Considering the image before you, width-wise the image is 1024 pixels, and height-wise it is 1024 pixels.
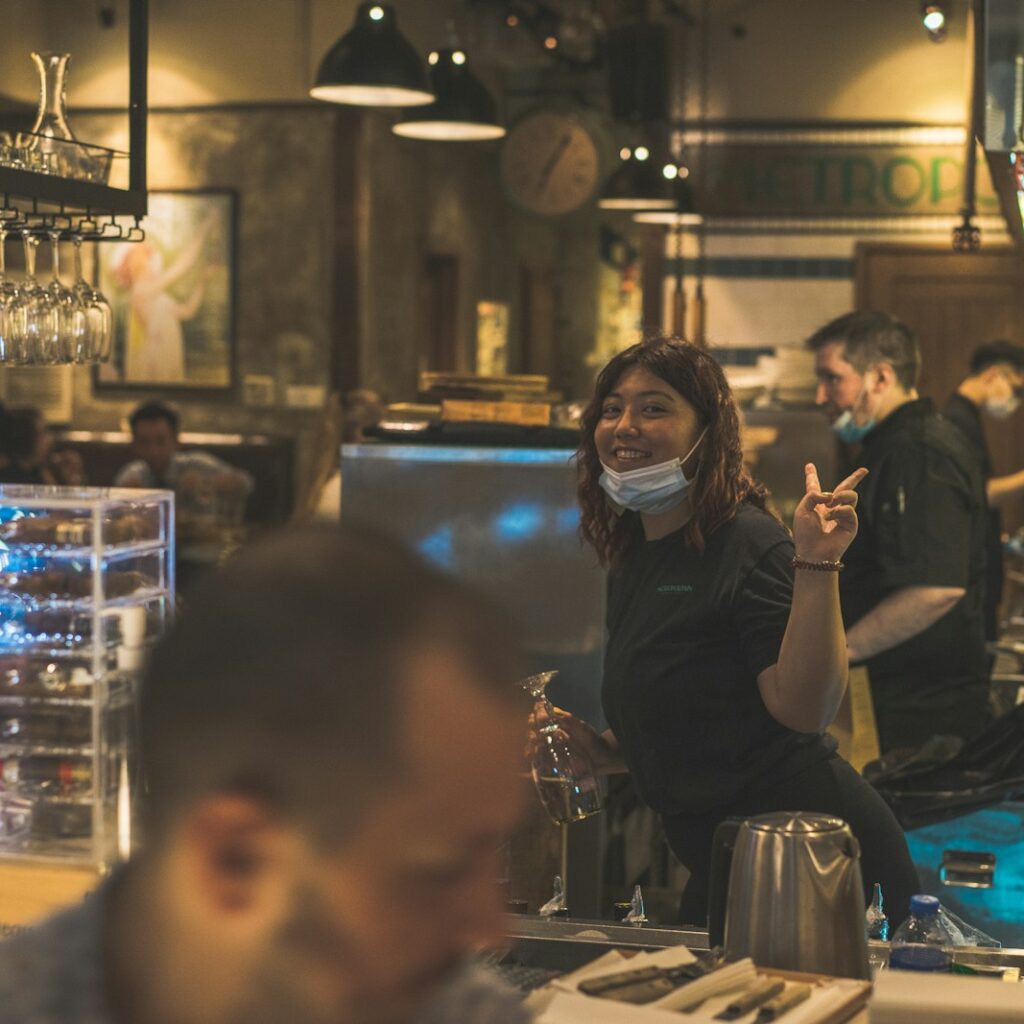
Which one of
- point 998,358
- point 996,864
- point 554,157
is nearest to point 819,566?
point 996,864

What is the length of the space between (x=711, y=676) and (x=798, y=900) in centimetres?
85

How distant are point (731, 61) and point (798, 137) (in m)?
0.63

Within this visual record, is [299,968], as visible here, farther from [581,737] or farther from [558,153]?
[558,153]

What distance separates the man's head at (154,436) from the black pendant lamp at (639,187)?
101 inches

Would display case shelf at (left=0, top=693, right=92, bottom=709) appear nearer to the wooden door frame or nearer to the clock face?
the clock face

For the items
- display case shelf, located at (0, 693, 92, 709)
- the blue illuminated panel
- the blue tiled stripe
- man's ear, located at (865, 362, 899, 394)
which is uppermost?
the blue tiled stripe

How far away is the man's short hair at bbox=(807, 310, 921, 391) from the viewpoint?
168 inches

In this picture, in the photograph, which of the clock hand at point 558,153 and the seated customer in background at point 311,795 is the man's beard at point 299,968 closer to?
the seated customer in background at point 311,795

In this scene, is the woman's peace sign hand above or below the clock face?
below

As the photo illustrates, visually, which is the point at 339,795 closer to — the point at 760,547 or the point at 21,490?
the point at 760,547

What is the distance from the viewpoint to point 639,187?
859 cm

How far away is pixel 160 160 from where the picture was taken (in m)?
9.97

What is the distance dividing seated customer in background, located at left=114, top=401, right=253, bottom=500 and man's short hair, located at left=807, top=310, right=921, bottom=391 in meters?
3.89

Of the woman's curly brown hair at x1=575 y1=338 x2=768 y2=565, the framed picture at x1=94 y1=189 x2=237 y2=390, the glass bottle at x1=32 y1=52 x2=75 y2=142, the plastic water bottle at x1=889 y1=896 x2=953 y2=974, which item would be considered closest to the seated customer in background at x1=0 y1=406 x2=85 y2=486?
the framed picture at x1=94 y1=189 x2=237 y2=390
